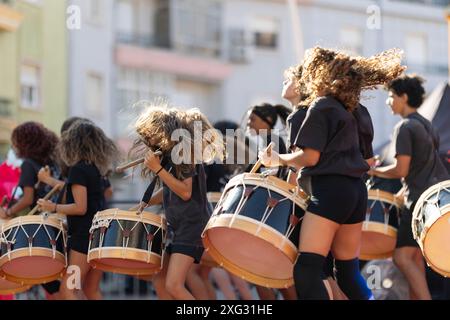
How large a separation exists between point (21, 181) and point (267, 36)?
24.3 meters

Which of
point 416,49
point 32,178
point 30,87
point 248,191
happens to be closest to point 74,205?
point 32,178

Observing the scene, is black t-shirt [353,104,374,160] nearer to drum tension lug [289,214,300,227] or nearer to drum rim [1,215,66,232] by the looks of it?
drum tension lug [289,214,300,227]

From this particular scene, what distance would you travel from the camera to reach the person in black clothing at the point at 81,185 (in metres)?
6.70

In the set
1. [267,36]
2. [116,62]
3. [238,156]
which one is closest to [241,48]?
[267,36]

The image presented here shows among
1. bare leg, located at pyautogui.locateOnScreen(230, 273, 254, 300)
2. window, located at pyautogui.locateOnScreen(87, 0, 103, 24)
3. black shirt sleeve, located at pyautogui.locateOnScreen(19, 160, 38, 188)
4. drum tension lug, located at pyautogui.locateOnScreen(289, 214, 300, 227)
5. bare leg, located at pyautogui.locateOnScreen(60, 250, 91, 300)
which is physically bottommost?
bare leg, located at pyautogui.locateOnScreen(230, 273, 254, 300)

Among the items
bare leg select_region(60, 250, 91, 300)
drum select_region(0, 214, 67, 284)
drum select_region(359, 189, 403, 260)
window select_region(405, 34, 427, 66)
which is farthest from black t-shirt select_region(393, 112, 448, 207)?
window select_region(405, 34, 427, 66)

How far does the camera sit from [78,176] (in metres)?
6.76

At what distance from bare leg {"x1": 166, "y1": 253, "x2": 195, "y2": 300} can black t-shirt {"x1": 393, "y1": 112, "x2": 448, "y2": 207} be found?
67.3 inches

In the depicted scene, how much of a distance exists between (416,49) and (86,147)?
2777cm

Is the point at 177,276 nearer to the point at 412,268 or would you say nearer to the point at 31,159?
the point at 412,268

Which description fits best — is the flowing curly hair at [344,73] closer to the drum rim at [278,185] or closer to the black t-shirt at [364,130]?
the black t-shirt at [364,130]

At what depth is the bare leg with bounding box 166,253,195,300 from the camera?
625cm

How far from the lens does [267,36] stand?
31.2m

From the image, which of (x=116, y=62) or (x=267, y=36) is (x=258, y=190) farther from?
(x=267, y=36)
